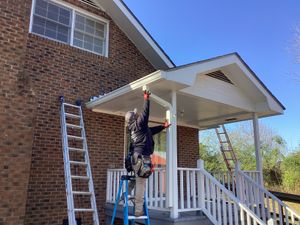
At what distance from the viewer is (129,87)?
6078 millimetres

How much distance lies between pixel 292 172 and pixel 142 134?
16.1m

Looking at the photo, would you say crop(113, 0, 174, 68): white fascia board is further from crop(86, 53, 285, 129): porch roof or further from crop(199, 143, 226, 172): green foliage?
crop(199, 143, 226, 172): green foliage

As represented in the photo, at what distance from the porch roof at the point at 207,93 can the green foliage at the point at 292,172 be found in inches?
438

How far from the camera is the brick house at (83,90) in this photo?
539cm

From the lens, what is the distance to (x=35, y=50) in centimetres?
712

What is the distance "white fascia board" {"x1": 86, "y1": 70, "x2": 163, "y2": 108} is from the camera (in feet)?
17.8

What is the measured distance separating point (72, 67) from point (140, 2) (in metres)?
3.92

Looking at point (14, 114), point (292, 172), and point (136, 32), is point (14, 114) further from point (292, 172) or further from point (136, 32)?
point (292, 172)

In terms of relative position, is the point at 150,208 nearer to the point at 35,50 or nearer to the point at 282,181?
the point at 35,50

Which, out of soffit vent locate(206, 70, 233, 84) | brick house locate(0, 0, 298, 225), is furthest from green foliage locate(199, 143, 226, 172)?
soffit vent locate(206, 70, 233, 84)

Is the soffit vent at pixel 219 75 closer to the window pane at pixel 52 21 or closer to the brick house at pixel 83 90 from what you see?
the brick house at pixel 83 90

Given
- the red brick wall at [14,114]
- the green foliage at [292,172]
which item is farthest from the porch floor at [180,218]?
the green foliage at [292,172]

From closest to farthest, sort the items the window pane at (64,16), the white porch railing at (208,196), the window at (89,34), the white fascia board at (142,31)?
the white porch railing at (208,196), the window pane at (64,16), the window at (89,34), the white fascia board at (142,31)

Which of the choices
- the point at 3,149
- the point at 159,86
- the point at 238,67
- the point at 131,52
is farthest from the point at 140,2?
the point at 3,149
